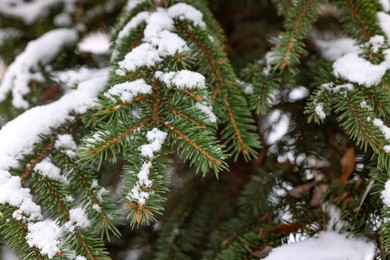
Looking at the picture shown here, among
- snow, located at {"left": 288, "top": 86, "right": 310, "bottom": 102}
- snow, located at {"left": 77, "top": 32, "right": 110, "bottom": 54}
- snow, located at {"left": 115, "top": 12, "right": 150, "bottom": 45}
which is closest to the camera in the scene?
snow, located at {"left": 115, "top": 12, "right": 150, "bottom": 45}

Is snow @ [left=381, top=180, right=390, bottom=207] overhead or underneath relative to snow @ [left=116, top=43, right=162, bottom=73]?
underneath

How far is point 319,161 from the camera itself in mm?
1340

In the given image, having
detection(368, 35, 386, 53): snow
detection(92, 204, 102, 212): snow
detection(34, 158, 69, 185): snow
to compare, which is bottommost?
detection(92, 204, 102, 212): snow

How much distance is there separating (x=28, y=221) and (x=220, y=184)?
824 millimetres

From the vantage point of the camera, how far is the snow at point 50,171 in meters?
0.97

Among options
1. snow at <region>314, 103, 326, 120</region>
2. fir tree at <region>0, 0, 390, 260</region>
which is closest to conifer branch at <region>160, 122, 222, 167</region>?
fir tree at <region>0, 0, 390, 260</region>

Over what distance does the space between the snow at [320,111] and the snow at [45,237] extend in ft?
2.13

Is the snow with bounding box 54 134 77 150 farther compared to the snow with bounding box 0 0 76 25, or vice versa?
the snow with bounding box 0 0 76 25

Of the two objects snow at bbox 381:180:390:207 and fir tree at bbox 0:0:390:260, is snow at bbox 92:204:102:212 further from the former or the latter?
snow at bbox 381:180:390:207

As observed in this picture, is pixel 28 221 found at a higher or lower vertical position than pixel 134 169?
lower

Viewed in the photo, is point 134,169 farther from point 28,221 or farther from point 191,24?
point 191,24

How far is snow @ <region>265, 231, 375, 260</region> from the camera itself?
0.97 metres

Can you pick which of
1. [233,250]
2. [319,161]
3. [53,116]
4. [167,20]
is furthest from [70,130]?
[319,161]

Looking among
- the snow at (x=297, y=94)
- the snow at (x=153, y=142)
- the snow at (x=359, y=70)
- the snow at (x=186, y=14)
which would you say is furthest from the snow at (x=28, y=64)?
the snow at (x=359, y=70)
